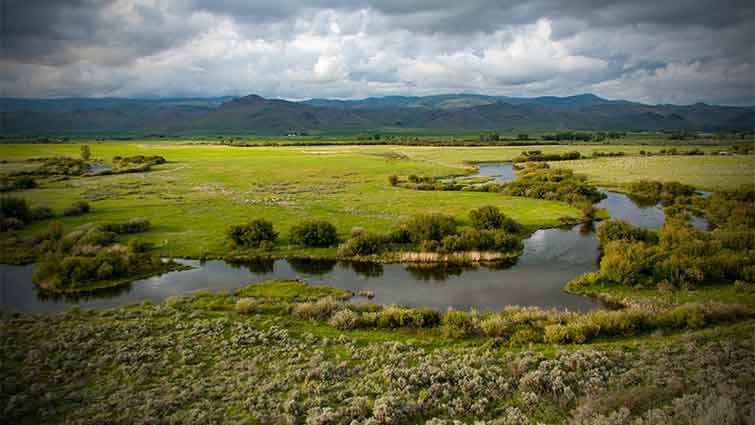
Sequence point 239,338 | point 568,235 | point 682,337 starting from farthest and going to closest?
point 568,235 → point 239,338 → point 682,337

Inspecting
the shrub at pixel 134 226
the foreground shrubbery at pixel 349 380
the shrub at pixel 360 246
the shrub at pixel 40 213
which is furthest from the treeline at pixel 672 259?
the shrub at pixel 40 213

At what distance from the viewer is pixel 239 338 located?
21.3 metres

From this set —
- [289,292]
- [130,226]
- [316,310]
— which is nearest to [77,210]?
[130,226]

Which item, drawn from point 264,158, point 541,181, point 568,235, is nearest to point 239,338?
point 568,235

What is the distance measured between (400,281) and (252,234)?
15143mm

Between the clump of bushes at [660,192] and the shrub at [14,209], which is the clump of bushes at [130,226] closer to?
the shrub at [14,209]

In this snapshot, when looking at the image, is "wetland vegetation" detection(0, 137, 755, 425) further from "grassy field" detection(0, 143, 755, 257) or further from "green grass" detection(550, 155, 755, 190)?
"green grass" detection(550, 155, 755, 190)

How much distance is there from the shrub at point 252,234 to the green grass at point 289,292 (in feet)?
28.9

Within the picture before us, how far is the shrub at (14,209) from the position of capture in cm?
4584

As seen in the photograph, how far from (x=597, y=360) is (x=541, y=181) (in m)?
56.4

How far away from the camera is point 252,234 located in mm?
39344

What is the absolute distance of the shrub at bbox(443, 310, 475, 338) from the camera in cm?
2169

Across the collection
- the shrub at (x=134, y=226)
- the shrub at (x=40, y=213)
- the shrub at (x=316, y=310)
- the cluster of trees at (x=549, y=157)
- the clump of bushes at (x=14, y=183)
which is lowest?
the shrub at (x=316, y=310)

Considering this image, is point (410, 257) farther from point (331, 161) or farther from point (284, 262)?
point (331, 161)
